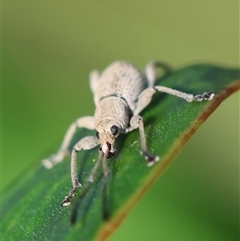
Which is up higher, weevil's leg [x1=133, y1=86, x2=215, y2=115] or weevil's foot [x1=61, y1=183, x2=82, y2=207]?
weevil's foot [x1=61, y1=183, x2=82, y2=207]

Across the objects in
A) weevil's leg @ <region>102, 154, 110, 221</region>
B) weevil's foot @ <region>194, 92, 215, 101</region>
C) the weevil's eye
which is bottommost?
the weevil's eye

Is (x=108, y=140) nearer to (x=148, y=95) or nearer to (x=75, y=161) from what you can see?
(x=75, y=161)

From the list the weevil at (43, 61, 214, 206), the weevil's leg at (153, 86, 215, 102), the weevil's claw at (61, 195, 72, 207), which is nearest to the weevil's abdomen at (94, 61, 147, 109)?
the weevil at (43, 61, 214, 206)

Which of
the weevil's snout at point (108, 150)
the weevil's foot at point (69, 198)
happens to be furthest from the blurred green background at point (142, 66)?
the weevil's foot at point (69, 198)

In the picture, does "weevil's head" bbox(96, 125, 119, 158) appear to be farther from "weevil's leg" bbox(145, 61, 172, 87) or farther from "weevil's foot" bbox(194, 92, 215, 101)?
"weevil's leg" bbox(145, 61, 172, 87)

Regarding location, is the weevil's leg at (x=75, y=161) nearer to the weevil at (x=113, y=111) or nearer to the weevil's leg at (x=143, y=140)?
the weevil at (x=113, y=111)

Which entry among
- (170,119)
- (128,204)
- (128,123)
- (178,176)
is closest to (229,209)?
(178,176)

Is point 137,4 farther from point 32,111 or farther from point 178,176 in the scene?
point 178,176
